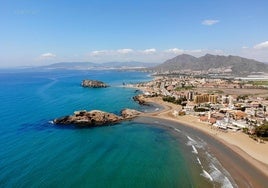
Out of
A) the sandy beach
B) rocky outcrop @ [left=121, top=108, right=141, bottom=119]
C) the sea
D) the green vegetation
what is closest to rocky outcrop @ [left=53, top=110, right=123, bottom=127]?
the sea

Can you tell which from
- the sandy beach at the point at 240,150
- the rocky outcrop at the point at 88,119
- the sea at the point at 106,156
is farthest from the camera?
the rocky outcrop at the point at 88,119

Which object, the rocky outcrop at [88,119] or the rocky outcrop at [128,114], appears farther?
the rocky outcrop at [128,114]

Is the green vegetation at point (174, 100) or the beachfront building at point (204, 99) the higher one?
the beachfront building at point (204, 99)

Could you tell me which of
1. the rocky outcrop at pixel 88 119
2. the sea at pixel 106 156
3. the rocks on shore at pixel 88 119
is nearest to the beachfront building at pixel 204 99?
the sea at pixel 106 156

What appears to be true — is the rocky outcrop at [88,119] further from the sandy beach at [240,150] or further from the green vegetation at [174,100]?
the green vegetation at [174,100]

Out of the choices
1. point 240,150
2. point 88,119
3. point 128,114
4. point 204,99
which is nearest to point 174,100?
point 204,99

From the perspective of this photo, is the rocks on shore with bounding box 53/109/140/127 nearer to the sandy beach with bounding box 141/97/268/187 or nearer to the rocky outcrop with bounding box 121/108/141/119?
the rocky outcrop with bounding box 121/108/141/119

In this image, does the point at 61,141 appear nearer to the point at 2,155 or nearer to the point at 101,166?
the point at 2,155
